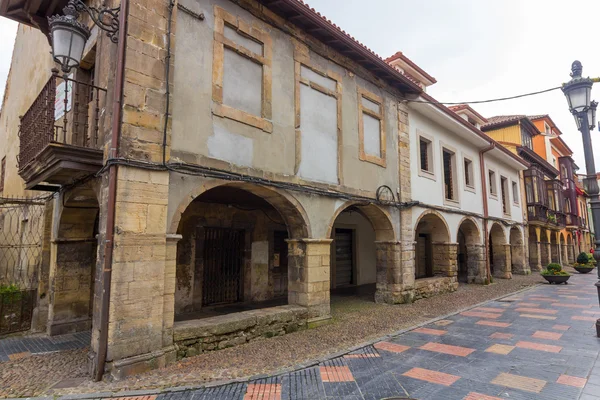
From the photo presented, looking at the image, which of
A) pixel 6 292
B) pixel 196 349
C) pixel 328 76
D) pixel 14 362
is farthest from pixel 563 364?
pixel 6 292

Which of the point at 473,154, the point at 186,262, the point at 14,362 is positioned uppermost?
the point at 473,154

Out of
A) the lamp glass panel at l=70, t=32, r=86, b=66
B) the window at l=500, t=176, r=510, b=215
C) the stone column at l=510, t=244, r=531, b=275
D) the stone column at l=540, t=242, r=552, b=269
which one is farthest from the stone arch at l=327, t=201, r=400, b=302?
the stone column at l=540, t=242, r=552, b=269

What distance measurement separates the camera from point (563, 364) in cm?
481

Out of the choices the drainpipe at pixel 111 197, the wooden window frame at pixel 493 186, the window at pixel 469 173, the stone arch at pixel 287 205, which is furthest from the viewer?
→ the wooden window frame at pixel 493 186

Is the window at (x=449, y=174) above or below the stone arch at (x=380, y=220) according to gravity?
above

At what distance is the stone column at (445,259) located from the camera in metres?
11.9

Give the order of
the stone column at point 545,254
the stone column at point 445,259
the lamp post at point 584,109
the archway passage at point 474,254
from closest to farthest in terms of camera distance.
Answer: the lamp post at point 584,109
the stone column at point 445,259
the archway passage at point 474,254
the stone column at point 545,254

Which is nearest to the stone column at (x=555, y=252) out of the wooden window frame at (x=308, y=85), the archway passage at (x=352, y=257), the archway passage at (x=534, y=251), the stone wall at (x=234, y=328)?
the archway passage at (x=534, y=251)

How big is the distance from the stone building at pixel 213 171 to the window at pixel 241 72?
0.03 metres

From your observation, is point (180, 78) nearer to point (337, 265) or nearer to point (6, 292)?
point (6, 292)

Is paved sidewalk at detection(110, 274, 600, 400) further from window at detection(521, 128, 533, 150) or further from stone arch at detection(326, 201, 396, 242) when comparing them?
window at detection(521, 128, 533, 150)

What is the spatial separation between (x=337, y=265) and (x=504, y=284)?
7175mm

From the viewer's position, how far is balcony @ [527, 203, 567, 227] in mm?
20000

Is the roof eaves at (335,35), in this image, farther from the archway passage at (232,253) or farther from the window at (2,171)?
the window at (2,171)
